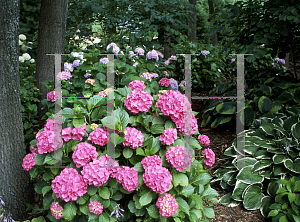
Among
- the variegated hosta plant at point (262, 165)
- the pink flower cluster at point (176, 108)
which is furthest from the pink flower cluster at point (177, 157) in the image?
the variegated hosta plant at point (262, 165)

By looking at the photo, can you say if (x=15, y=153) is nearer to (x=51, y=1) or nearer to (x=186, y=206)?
(x=186, y=206)

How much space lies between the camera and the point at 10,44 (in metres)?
1.85

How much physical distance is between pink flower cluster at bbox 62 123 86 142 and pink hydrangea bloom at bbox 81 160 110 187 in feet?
0.66

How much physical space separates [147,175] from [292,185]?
1400mm

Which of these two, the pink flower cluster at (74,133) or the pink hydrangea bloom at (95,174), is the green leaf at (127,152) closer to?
the pink hydrangea bloom at (95,174)

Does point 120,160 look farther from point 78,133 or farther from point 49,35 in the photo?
point 49,35

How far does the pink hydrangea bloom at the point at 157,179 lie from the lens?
146 cm

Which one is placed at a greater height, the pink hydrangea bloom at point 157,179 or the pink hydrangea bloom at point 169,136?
the pink hydrangea bloom at point 169,136

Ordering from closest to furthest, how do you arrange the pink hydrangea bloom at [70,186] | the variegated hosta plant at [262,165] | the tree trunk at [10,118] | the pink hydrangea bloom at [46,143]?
the pink hydrangea bloom at [70,186], the pink hydrangea bloom at [46,143], the tree trunk at [10,118], the variegated hosta plant at [262,165]

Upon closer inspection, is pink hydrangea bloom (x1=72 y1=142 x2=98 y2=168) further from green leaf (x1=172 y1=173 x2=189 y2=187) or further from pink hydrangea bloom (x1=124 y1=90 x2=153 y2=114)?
green leaf (x1=172 y1=173 x2=189 y2=187)

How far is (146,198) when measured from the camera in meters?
1.53

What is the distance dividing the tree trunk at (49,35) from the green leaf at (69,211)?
6.72 feet

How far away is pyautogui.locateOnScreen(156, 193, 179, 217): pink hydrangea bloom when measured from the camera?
1495 millimetres

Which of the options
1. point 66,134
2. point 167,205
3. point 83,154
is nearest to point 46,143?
point 66,134
